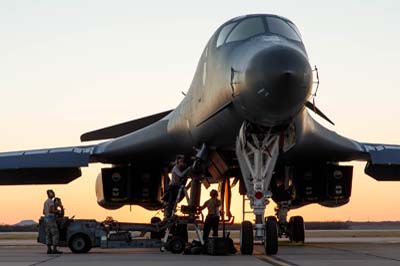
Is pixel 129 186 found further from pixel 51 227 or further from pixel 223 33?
pixel 223 33

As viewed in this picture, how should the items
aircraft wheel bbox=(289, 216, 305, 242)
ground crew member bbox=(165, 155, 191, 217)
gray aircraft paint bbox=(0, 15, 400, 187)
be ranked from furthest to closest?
aircraft wheel bbox=(289, 216, 305, 242) → ground crew member bbox=(165, 155, 191, 217) → gray aircraft paint bbox=(0, 15, 400, 187)

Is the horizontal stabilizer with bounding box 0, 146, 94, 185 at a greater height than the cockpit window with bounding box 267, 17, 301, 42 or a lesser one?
lesser

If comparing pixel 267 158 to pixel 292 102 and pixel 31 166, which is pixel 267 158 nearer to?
pixel 292 102

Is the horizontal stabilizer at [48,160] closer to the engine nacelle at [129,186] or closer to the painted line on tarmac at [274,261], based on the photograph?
the engine nacelle at [129,186]

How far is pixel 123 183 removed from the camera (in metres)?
20.7

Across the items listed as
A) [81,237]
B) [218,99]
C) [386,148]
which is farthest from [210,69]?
[386,148]

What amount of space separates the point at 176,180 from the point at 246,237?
337 cm

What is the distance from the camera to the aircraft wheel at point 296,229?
20016 millimetres

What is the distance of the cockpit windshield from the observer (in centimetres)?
1395

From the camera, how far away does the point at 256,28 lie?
46.1 ft

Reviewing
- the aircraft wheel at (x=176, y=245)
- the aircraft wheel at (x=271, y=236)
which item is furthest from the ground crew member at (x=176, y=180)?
the aircraft wheel at (x=271, y=236)

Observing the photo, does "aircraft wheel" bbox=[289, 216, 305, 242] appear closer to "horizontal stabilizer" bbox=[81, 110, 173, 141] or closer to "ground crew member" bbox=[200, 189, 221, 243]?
"ground crew member" bbox=[200, 189, 221, 243]

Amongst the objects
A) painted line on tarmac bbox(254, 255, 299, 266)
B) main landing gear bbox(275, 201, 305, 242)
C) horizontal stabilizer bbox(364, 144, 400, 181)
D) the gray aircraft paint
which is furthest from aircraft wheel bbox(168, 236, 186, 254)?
horizontal stabilizer bbox(364, 144, 400, 181)

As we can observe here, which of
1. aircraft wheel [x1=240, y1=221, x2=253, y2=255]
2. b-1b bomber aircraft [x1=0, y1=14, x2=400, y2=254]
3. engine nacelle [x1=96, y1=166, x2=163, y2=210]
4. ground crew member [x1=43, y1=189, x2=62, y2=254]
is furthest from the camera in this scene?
engine nacelle [x1=96, y1=166, x2=163, y2=210]
